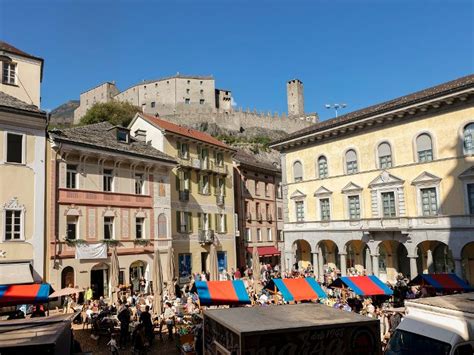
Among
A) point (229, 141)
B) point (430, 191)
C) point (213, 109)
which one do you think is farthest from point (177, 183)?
point (213, 109)

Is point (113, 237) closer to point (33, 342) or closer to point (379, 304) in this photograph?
point (379, 304)

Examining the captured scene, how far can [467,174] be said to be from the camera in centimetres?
2406

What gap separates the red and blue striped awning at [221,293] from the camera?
53.6 feet

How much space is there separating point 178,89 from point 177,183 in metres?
74.4

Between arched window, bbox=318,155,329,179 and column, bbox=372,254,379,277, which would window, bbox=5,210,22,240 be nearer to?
arched window, bbox=318,155,329,179

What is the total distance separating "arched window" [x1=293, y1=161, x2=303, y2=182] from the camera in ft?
113

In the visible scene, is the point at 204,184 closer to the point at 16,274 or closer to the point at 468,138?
the point at 16,274

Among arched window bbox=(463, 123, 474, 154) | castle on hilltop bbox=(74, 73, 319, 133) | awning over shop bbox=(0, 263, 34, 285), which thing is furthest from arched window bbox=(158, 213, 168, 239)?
castle on hilltop bbox=(74, 73, 319, 133)

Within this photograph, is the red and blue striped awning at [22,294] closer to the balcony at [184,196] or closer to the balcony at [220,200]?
the balcony at [184,196]

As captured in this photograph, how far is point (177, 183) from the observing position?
34594 mm

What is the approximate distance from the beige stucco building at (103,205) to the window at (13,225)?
5.38ft

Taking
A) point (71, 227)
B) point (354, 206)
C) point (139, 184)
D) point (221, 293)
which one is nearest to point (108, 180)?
point (139, 184)

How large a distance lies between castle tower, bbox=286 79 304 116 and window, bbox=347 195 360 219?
306 feet

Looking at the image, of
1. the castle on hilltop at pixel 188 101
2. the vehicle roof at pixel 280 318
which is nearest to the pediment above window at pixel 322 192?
the vehicle roof at pixel 280 318
